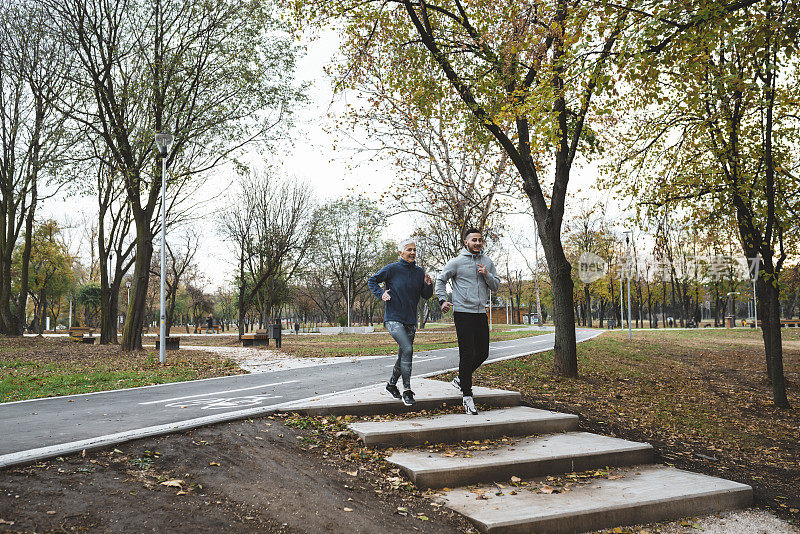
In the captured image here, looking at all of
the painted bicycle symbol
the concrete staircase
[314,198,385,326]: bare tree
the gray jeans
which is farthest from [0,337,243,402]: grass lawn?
[314,198,385,326]: bare tree

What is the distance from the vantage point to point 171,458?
178 inches

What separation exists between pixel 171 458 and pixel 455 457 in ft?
8.34

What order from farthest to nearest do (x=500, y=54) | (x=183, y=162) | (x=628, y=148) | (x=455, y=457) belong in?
(x=183, y=162)
(x=628, y=148)
(x=500, y=54)
(x=455, y=457)

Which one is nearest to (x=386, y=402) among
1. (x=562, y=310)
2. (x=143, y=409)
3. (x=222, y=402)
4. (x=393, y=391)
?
(x=393, y=391)

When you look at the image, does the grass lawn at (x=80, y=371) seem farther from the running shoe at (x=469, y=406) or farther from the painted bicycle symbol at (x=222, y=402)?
the running shoe at (x=469, y=406)

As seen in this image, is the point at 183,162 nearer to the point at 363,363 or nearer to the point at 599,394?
the point at 363,363

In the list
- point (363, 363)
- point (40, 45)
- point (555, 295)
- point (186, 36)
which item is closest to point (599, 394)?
point (555, 295)

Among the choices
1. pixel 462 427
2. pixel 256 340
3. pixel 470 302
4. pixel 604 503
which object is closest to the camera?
pixel 604 503

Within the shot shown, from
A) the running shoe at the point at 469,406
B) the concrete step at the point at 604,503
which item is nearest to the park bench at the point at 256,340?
the running shoe at the point at 469,406

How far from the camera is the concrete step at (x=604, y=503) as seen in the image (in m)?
3.85

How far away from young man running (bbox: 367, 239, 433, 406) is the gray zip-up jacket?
0.28m

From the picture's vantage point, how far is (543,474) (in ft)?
16.0

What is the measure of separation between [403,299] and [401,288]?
0.14 m

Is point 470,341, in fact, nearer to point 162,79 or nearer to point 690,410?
point 690,410
